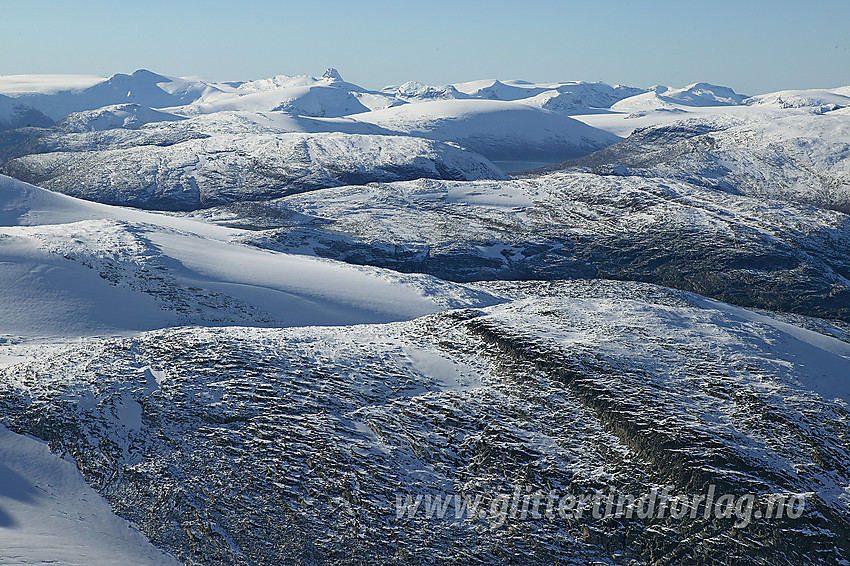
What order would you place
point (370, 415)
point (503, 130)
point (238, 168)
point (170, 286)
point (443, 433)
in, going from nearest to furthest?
1. point (443, 433)
2. point (370, 415)
3. point (170, 286)
4. point (238, 168)
5. point (503, 130)

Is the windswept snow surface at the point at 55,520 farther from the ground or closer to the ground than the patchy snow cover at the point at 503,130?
closer to the ground

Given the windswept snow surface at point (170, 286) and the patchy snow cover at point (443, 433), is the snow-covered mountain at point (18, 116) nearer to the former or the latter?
the windswept snow surface at point (170, 286)

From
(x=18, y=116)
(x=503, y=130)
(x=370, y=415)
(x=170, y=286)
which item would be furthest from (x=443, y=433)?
(x=18, y=116)

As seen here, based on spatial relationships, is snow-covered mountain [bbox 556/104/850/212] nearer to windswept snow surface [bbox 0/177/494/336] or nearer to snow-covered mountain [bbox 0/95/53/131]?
windswept snow surface [bbox 0/177/494/336]

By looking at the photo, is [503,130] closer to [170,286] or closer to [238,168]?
[238,168]

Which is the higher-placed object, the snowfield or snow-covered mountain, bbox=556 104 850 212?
snow-covered mountain, bbox=556 104 850 212

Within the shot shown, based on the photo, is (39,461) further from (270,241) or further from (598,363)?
(270,241)

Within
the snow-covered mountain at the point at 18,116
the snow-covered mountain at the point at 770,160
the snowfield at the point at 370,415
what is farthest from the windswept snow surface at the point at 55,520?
the snow-covered mountain at the point at 18,116

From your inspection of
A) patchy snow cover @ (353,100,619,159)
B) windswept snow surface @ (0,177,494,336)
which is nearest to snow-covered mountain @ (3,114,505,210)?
windswept snow surface @ (0,177,494,336)
